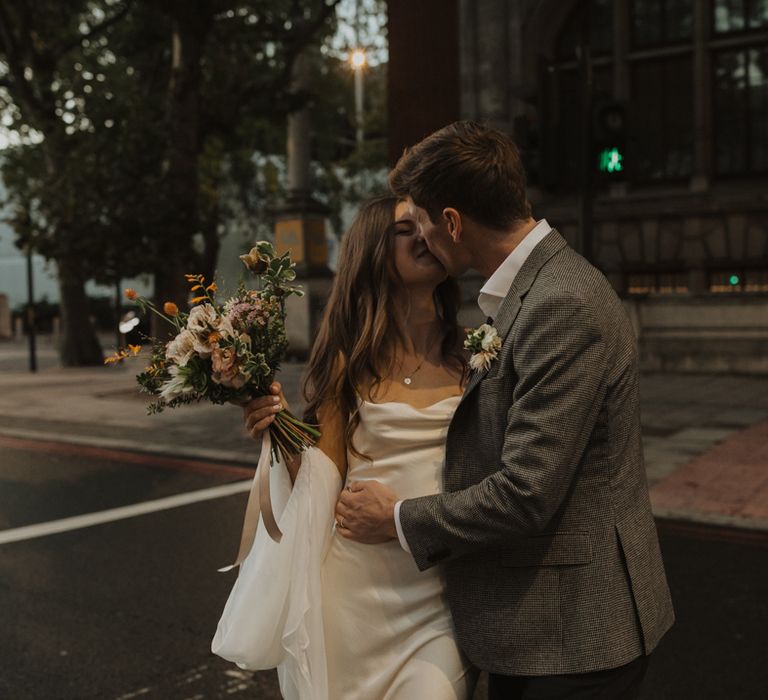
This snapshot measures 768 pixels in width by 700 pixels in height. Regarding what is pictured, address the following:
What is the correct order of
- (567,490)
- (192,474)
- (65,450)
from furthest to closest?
(65,450) → (192,474) → (567,490)

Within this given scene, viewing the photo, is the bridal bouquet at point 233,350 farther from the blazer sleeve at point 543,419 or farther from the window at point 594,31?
the window at point 594,31

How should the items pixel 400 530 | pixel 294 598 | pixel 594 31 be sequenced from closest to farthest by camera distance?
1. pixel 400 530
2. pixel 294 598
3. pixel 594 31

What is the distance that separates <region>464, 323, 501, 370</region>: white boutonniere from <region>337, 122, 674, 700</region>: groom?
18 mm

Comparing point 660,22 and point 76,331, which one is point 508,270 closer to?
point 660,22

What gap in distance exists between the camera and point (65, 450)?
34.7ft

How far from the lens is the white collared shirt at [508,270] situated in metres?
1.99

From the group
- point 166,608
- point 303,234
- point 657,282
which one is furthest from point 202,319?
point 303,234

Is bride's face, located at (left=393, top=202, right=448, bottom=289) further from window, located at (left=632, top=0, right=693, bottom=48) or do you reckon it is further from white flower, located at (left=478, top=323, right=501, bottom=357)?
window, located at (left=632, top=0, right=693, bottom=48)

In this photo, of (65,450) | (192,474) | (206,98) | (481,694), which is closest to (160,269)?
(206,98)

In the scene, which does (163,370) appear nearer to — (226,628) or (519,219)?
(226,628)

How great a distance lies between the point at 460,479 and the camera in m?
2.06

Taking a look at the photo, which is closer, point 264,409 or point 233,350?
point 233,350

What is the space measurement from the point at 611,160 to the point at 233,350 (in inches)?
273

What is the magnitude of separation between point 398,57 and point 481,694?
3.26 m
